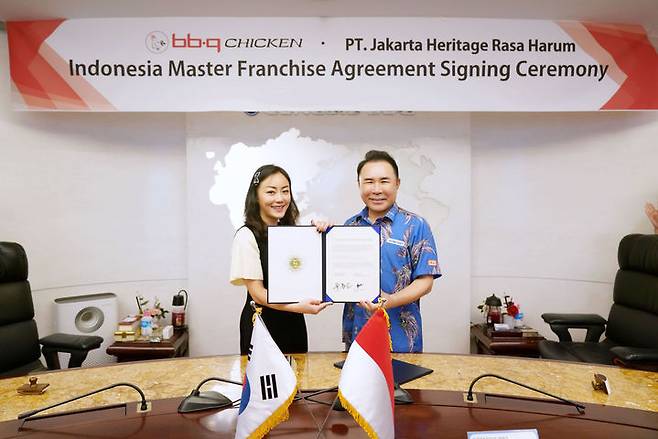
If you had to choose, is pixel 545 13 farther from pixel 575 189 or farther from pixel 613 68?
pixel 575 189

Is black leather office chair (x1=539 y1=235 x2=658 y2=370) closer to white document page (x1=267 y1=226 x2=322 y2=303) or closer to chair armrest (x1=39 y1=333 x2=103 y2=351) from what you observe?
white document page (x1=267 y1=226 x2=322 y2=303)

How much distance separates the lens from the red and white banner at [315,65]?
3191 millimetres

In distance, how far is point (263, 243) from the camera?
220 centimetres

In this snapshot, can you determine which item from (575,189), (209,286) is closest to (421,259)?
(209,286)

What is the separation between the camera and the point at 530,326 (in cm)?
393

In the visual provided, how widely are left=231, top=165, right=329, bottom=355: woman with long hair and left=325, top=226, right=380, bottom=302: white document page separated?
37cm

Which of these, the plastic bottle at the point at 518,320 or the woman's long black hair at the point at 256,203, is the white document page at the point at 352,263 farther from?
the plastic bottle at the point at 518,320

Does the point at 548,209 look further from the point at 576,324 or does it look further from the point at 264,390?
the point at 264,390

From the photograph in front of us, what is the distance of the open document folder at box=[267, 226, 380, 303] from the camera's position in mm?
1757

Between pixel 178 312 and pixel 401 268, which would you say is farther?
pixel 178 312

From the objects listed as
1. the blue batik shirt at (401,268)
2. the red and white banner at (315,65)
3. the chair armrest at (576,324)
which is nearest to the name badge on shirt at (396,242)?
the blue batik shirt at (401,268)

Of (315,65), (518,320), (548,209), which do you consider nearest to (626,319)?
(518,320)

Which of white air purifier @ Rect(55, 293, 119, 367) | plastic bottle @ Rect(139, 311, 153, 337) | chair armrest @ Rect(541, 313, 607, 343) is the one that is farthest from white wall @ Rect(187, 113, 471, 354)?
chair armrest @ Rect(541, 313, 607, 343)

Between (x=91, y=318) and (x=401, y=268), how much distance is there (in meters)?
2.48
